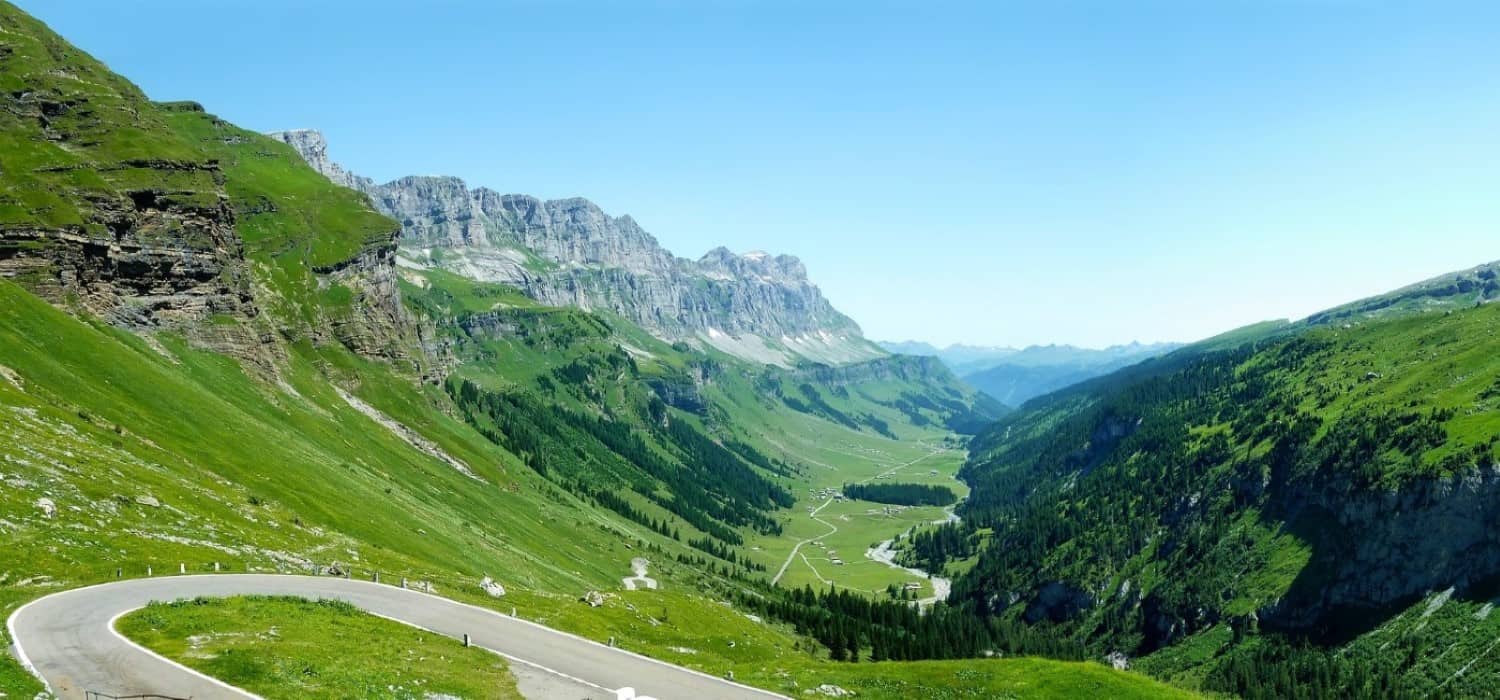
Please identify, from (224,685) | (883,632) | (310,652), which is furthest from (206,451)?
(883,632)

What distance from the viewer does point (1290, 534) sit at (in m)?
196

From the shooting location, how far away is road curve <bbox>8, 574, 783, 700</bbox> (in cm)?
3338

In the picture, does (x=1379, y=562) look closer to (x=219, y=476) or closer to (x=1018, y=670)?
(x=1018, y=670)

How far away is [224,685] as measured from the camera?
33.2 meters

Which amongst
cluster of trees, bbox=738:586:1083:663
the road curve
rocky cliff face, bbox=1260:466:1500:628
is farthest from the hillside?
rocky cliff face, bbox=1260:466:1500:628

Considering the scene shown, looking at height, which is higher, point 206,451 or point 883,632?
point 206,451

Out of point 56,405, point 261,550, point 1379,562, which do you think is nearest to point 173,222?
point 56,405

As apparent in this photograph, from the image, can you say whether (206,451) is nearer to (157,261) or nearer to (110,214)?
(157,261)

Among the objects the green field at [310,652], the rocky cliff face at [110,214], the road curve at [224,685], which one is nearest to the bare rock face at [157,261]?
the rocky cliff face at [110,214]

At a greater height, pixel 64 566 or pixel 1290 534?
pixel 64 566

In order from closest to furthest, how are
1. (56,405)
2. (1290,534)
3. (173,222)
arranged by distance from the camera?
(56,405) → (173,222) → (1290,534)

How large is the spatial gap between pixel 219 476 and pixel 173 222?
8344cm

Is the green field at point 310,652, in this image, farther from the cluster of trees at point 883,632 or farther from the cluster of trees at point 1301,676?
the cluster of trees at point 1301,676

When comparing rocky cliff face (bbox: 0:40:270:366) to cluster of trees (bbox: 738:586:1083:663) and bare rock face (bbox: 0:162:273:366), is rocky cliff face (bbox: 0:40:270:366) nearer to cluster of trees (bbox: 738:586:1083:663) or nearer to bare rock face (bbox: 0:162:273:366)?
bare rock face (bbox: 0:162:273:366)
